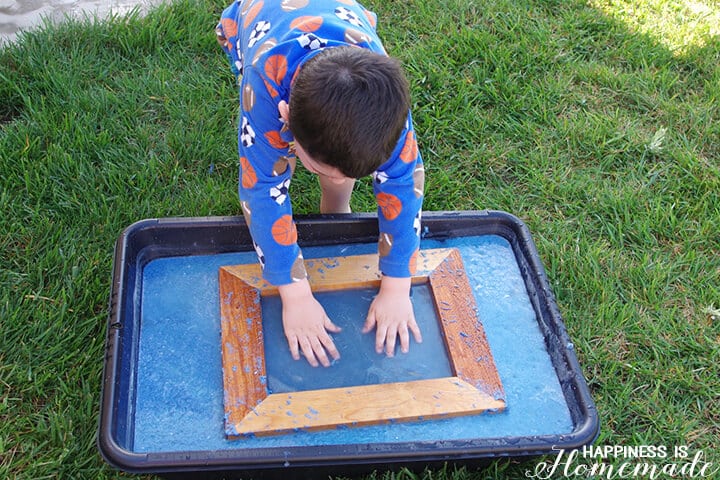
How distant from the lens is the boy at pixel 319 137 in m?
1.16

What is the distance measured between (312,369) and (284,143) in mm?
524

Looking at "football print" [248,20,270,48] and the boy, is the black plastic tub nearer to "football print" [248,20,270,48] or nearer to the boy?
the boy

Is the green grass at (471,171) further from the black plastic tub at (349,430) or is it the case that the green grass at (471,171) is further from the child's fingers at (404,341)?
the child's fingers at (404,341)

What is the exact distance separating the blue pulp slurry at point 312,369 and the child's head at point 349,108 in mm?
570

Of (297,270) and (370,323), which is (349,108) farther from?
(370,323)

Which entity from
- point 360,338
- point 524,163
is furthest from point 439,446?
point 524,163

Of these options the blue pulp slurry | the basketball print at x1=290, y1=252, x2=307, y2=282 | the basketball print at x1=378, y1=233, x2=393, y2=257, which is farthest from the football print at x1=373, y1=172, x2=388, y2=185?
the blue pulp slurry

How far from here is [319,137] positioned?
117cm

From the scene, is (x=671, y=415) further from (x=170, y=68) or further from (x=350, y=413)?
(x=170, y=68)

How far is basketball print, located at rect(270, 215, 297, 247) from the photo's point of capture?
58.4 inches

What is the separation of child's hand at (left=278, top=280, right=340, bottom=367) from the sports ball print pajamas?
6cm

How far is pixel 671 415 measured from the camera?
5.39ft

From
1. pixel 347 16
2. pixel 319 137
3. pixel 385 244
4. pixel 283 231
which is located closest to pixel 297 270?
pixel 283 231

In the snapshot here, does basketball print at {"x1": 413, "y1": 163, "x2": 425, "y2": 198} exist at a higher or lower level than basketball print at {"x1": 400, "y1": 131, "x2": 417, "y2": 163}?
lower
